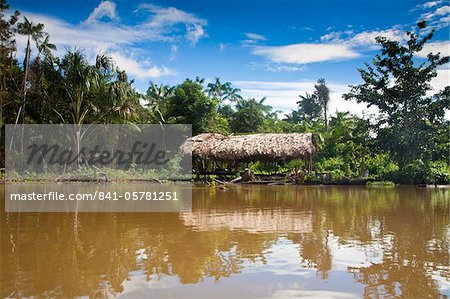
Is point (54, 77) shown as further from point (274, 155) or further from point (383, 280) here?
point (383, 280)

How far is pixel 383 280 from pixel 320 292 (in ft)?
2.84

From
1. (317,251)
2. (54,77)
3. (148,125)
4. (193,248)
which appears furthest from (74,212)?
(148,125)

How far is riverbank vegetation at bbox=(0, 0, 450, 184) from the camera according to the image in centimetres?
1834

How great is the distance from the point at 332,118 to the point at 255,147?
8394 millimetres

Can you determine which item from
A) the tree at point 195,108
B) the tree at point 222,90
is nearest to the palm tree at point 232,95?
the tree at point 222,90

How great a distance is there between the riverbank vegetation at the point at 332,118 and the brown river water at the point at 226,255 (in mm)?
10138

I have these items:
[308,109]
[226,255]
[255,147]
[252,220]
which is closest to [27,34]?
[255,147]

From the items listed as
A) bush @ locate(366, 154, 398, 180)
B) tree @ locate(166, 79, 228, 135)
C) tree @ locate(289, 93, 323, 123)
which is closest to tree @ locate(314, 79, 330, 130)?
tree @ locate(289, 93, 323, 123)

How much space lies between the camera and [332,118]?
26000mm

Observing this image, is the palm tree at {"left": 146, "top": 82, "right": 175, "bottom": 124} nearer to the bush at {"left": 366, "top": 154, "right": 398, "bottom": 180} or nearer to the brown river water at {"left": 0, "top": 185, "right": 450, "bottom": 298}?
the bush at {"left": 366, "top": 154, "right": 398, "bottom": 180}

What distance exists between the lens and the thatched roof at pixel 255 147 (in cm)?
1919

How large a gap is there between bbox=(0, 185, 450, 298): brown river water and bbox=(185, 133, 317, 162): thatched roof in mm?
9863

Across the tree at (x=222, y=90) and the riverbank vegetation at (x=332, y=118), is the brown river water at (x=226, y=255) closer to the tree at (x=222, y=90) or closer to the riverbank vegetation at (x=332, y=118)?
the riverbank vegetation at (x=332, y=118)

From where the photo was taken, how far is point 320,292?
13.1 ft
